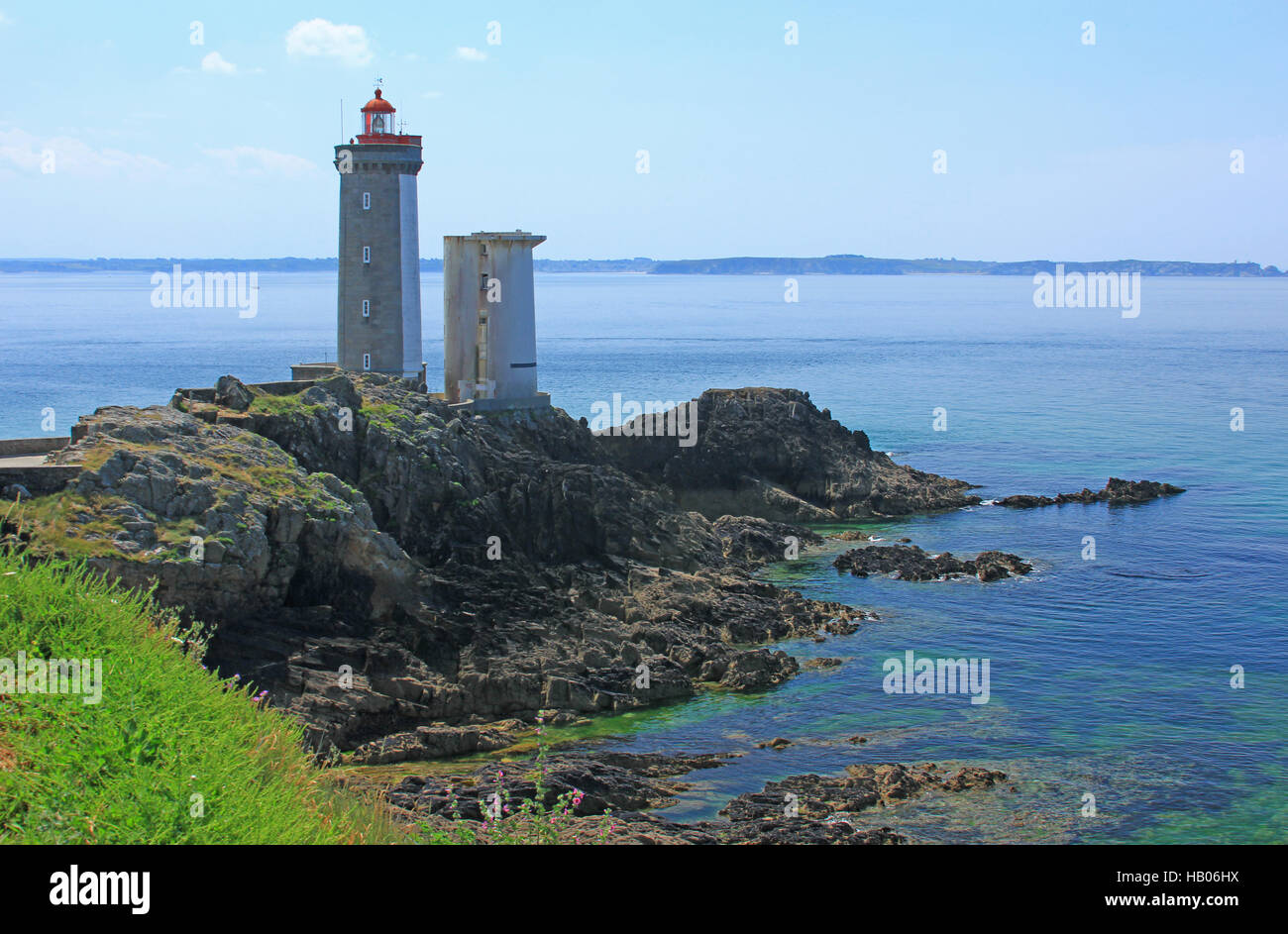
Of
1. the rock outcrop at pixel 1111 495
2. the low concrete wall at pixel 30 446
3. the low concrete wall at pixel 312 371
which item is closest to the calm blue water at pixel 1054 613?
the rock outcrop at pixel 1111 495

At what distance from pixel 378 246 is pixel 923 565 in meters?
22.1

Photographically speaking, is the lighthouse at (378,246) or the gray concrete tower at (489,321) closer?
the lighthouse at (378,246)

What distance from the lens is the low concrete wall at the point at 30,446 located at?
3028 cm

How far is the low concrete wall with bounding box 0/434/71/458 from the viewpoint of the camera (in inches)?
1192

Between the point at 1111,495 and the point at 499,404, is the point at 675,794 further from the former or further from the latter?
the point at 1111,495

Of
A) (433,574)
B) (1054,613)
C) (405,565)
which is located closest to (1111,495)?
(1054,613)

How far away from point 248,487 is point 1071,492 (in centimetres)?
4168

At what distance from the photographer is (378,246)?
44812 mm

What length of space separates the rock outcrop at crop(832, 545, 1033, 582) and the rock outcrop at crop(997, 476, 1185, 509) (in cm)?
1194

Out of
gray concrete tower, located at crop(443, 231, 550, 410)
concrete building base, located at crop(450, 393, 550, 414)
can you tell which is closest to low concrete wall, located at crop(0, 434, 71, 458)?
concrete building base, located at crop(450, 393, 550, 414)

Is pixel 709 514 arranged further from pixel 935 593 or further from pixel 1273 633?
pixel 1273 633

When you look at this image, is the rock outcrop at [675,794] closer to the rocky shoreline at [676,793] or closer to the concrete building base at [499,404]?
the rocky shoreline at [676,793]

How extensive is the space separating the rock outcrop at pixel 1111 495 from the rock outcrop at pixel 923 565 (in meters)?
11.9
